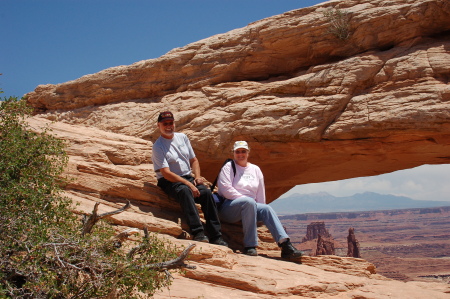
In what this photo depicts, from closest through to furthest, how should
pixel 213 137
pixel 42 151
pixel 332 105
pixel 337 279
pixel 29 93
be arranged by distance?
pixel 42 151 → pixel 337 279 → pixel 332 105 → pixel 213 137 → pixel 29 93

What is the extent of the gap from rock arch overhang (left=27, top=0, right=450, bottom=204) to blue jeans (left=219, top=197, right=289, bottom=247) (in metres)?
1.68

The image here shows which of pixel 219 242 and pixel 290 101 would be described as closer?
pixel 219 242

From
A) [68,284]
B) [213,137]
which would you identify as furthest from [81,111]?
[68,284]

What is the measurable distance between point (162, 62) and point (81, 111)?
2777 millimetres

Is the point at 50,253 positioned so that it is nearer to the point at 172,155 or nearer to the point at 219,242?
the point at 219,242

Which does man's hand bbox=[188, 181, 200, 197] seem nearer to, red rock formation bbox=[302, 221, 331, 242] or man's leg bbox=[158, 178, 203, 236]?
man's leg bbox=[158, 178, 203, 236]

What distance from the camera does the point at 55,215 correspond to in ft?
19.1

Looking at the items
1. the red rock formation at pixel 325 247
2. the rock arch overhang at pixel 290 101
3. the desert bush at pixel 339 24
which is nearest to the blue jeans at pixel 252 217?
the rock arch overhang at pixel 290 101

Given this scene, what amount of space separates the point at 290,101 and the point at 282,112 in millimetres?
339

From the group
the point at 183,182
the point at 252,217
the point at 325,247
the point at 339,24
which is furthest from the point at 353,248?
the point at 183,182

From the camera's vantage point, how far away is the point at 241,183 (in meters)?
8.18

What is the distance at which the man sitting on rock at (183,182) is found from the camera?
778 centimetres

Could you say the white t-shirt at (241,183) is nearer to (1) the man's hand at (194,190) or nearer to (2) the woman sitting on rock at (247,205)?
(2) the woman sitting on rock at (247,205)

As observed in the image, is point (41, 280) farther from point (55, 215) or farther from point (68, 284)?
point (55, 215)
